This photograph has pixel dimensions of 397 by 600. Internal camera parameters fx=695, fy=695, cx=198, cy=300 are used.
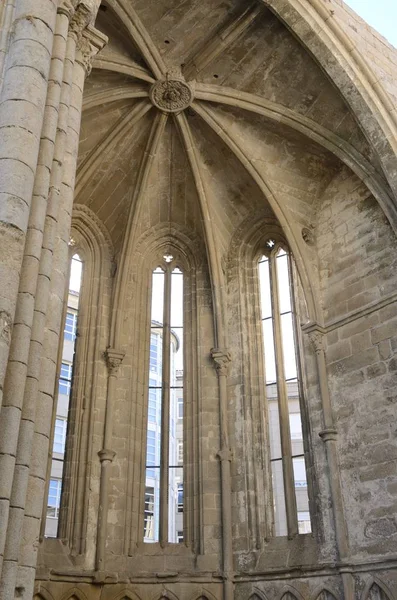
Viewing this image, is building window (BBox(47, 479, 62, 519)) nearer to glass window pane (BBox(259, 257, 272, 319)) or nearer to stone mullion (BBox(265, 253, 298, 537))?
stone mullion (BBox(265, 253, 298, 537))

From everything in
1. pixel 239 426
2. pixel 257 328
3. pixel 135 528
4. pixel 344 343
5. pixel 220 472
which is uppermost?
pixel 257 328

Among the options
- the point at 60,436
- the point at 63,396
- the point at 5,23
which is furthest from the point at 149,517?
the point at 5,23

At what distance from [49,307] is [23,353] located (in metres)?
0.75

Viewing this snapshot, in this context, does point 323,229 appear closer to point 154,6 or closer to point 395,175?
point 395,175

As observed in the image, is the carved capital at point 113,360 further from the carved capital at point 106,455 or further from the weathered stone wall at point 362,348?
the weathered stone wall at point 362,348

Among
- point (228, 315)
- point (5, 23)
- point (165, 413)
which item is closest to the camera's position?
point (5, 23)

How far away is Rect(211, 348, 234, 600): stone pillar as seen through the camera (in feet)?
35.4

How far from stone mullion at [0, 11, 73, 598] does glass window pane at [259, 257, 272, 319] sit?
769 centimetres

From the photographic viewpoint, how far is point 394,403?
1027 centimetres

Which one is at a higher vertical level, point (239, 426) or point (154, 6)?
point (154, 6)

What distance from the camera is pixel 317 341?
11.7m

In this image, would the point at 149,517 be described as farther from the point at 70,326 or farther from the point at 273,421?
the point at 70,326

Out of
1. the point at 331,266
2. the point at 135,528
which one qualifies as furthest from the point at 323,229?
the point at 135,528

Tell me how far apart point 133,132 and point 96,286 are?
9.74 ft
